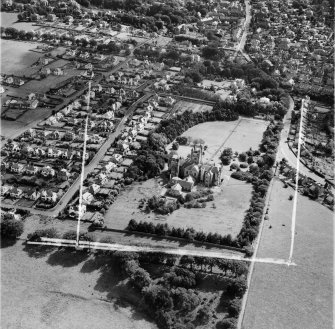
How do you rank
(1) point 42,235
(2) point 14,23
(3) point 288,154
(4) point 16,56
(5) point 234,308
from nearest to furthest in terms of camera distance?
(5) point 234,308 < (1) point 42,235 < (3) point 288,154 < (4) point 16,56 < (2) point 14,23

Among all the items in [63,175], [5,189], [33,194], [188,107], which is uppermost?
[188,107]

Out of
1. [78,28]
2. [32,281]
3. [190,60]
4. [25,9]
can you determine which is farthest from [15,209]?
[25,9]

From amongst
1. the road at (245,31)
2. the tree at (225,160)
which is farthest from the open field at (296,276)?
the road at (245,31)

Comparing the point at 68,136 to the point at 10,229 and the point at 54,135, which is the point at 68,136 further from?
the point at 10,229

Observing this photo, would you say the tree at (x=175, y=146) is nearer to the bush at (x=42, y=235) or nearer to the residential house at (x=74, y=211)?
the residential house at (x=74, y=211)

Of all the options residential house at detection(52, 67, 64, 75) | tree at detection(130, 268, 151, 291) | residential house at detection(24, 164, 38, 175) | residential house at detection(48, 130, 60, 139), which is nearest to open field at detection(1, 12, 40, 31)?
residential house at detection(52, 67, 64, 75)

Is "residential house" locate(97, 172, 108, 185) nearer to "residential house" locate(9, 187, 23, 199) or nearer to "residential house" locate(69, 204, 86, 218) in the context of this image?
"residential house" locate(69, 204, 86, 218)

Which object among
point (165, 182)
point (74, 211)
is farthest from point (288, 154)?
point (74, 211)

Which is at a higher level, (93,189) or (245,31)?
(245,31)
